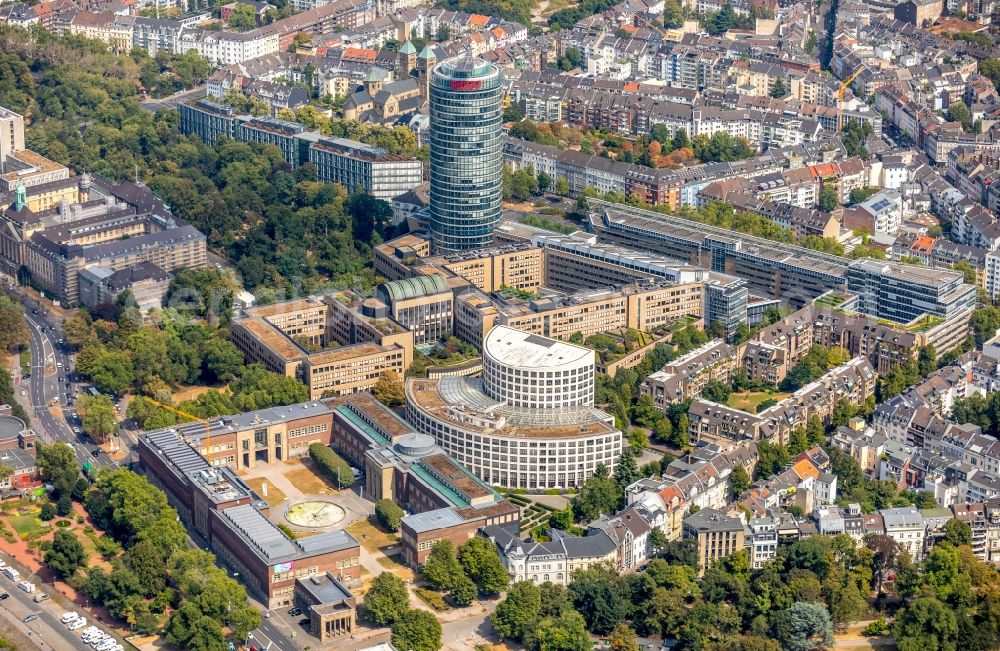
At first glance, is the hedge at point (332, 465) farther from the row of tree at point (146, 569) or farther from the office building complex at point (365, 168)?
the office building complex at point (365, 168)

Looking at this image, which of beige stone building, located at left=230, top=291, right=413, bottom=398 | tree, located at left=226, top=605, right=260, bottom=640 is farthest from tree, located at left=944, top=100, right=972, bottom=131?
tree, located at left=226, top=605, right=260, bottom=640

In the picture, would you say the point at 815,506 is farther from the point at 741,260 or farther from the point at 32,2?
the point at 32,2

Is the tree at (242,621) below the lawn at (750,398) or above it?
below

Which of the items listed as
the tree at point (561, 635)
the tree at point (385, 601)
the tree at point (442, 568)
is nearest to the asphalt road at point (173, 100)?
the tree at point (442, 568)

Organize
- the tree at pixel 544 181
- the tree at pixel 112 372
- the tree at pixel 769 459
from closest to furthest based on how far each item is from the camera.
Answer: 1. the tree at pixel 769 459
2. the tree at pixel 112 372
3. the tree at pixel 544 181

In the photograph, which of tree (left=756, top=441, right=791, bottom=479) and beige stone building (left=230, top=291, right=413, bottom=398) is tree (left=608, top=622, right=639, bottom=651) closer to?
tree (left=756, top=441, right=791, bottom=479)

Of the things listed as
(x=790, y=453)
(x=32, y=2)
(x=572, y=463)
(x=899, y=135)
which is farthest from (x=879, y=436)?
(x=32, y=2)

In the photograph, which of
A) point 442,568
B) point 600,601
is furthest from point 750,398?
point 442,568
